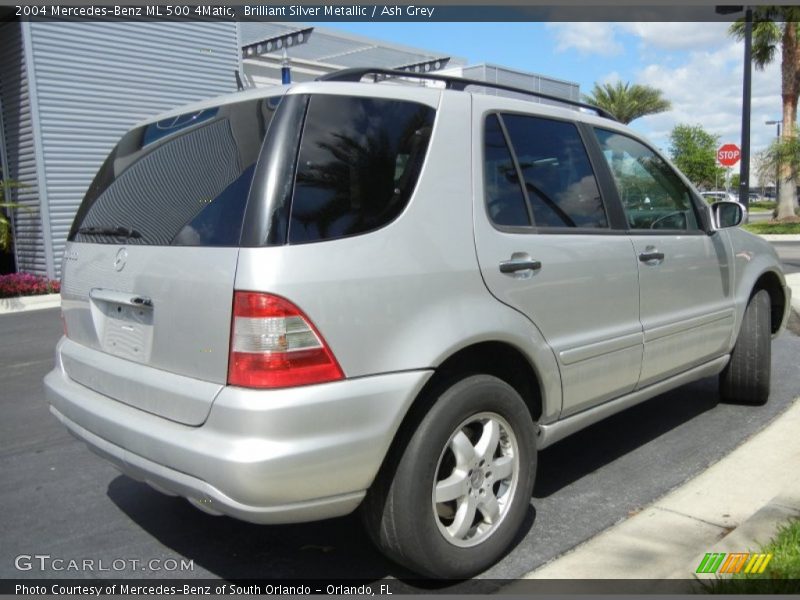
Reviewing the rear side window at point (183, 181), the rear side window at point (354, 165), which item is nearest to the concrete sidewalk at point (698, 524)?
the rear side window at point (354, 165)

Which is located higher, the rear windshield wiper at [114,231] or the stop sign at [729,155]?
the stop sign at [729,155]

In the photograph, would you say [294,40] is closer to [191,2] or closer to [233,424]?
[191,2]

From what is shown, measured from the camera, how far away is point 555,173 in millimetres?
3461

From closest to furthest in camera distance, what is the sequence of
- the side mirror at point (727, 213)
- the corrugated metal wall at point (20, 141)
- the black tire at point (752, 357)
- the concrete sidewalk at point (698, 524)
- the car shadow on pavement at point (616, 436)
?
the concrete sidewalk at point (698, 524) < the car shadow on pavement at point (616, 436) < the side mirror at point (727, 213) < the black tire at point (752, 357) < the corrugated metal wall at point (20, 141)

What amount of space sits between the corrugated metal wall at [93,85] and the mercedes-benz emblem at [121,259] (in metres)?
12.4

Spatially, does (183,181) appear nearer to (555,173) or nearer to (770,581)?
(555,173)

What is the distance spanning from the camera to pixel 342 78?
2893 millimetres

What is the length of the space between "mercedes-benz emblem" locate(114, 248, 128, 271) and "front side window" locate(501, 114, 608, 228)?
1.71 m

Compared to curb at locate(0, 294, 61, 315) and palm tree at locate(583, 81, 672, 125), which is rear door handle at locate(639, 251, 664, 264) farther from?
palm tree at locate(583, 81, 672, 125)

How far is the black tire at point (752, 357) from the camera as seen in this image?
4828 millimetres

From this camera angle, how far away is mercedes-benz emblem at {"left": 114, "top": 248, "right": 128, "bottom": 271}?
2.81 m

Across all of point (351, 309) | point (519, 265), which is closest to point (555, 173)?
point (519, 265)

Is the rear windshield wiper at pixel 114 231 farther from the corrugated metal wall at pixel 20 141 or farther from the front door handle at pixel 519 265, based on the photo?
the corrugated metal wall at pixel 20 141

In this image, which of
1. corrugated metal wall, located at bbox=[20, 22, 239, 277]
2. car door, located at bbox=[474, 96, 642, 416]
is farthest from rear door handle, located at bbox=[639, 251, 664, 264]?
corrugated metal wall, located at bbox=[20, 22, 239, 277]
